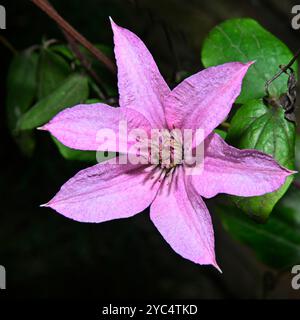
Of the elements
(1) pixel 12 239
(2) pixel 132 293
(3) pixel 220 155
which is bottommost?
(2) pixel 132 293

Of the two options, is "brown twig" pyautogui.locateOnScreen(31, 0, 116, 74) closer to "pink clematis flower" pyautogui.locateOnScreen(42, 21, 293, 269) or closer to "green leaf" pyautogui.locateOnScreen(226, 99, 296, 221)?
"pink clematis flower" pyautogui.locateOnScreen(42, 21, 293, 269)

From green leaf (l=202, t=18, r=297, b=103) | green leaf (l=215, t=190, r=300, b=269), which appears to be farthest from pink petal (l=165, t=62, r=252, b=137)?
green leaf (l=215, t=190, r=300, b=269)

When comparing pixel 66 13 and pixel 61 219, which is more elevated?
pixel 66 13

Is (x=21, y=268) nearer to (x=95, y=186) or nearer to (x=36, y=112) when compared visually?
(x=36, y=112)

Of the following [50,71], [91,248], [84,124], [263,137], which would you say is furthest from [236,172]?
[91,248]

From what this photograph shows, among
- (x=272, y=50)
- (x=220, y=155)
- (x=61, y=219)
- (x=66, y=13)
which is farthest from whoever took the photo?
(x=61, y=219)

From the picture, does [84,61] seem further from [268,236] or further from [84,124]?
[268,236]

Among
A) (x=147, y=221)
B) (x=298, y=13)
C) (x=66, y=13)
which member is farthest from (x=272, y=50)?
(x=147, y=221)
